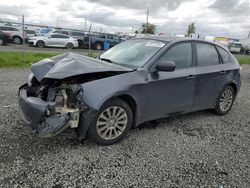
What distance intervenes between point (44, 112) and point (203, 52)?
3081mm

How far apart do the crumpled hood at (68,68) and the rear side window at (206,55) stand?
1616mm

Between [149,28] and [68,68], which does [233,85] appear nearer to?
[68,68]

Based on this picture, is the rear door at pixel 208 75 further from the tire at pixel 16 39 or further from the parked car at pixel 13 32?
the tire at pixel 16 39

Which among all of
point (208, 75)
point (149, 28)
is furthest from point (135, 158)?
point (149, 28)

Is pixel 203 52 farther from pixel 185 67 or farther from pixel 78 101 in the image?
pixel 78 101

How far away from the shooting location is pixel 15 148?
3.12 m

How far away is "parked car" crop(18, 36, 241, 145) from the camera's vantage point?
302cm

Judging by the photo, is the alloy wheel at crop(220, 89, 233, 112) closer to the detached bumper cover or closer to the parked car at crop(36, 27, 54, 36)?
the detached bumper cover

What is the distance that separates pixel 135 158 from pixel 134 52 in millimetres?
1837

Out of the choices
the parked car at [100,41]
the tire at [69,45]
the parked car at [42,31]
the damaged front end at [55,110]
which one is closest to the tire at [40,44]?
the tire at [69,45]

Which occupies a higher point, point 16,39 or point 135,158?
point 16,39

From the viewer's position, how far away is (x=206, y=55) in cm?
450

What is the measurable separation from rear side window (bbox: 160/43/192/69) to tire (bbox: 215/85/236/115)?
1.24m

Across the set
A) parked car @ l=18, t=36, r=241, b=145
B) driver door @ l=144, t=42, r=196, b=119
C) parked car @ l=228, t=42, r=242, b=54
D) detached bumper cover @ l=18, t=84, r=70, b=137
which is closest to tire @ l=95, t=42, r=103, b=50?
parked car @ l=18, t=36, r=241, b=145
